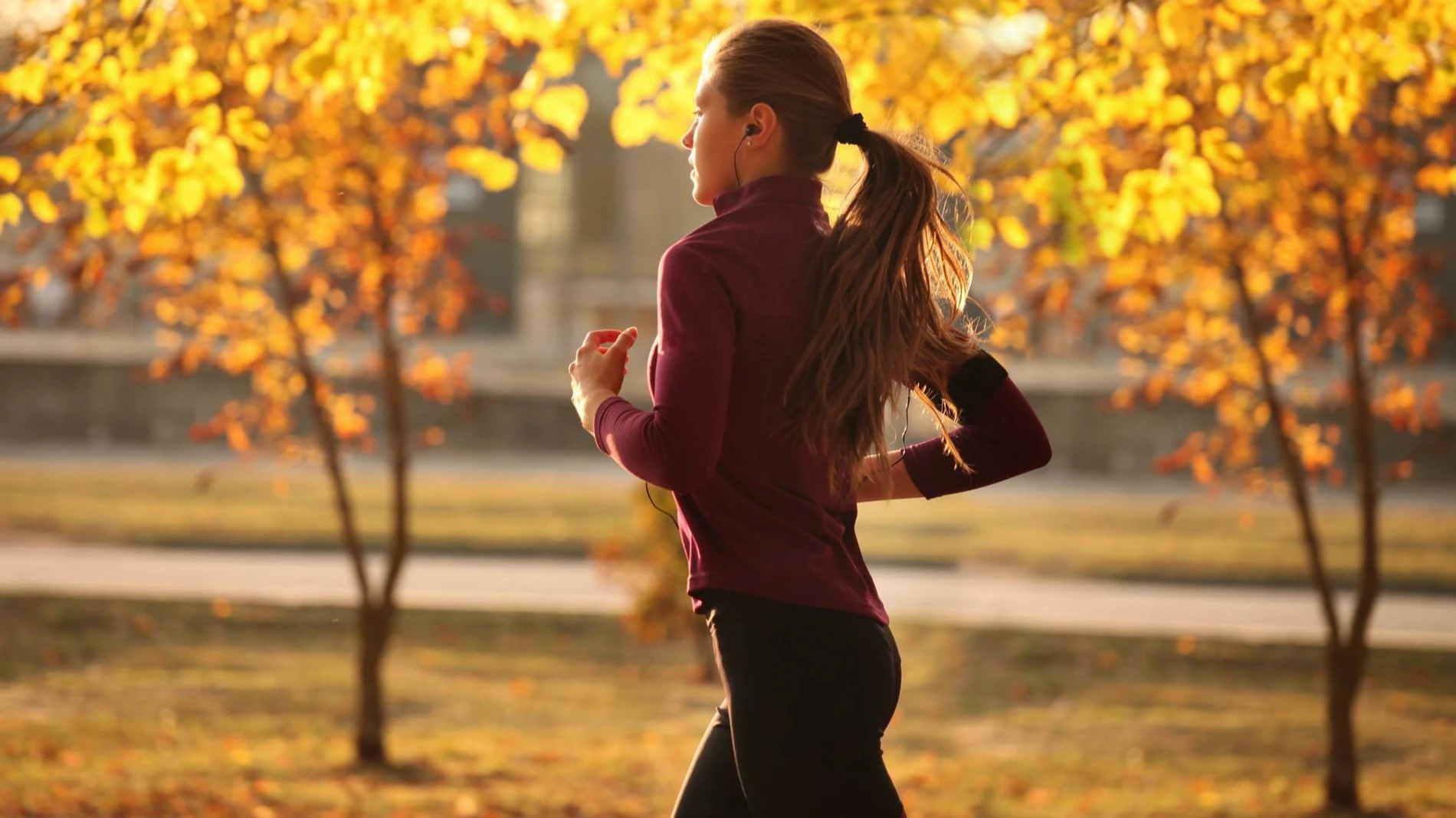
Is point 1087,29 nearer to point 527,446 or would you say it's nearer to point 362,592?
point 362,592

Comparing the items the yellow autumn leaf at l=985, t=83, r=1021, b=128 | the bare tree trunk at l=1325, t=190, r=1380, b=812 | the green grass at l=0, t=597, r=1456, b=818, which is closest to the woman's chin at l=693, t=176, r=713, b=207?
the yellow autumn leaf at l=985, t=83, r=1021, b=128

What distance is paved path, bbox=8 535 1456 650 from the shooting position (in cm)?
1112

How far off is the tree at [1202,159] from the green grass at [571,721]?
4.26 feet

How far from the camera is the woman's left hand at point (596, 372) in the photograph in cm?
200

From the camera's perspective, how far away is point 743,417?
1887 millimetres

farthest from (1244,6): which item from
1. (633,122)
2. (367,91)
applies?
(367,91)

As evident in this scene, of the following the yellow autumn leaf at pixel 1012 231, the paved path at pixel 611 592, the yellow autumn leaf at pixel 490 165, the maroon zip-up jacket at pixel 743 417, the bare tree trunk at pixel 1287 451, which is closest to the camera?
→ the maroon zip-up jacket at pixel 743 417

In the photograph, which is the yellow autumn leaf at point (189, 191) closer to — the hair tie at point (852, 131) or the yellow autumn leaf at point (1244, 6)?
the hair tie at point (852, 131)

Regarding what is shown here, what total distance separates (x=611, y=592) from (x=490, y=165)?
26.4 feet

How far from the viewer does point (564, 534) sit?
14.7 meters

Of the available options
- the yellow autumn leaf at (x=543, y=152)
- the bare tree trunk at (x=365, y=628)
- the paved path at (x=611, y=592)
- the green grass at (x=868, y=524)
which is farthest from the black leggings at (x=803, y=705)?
the green grass at (x=868, y=524)

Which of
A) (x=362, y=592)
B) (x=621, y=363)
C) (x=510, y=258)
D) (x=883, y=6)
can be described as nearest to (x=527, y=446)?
(x=510, y=258)

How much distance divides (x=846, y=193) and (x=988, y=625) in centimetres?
917

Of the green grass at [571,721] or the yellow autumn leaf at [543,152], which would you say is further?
the green grass at [571,721]
